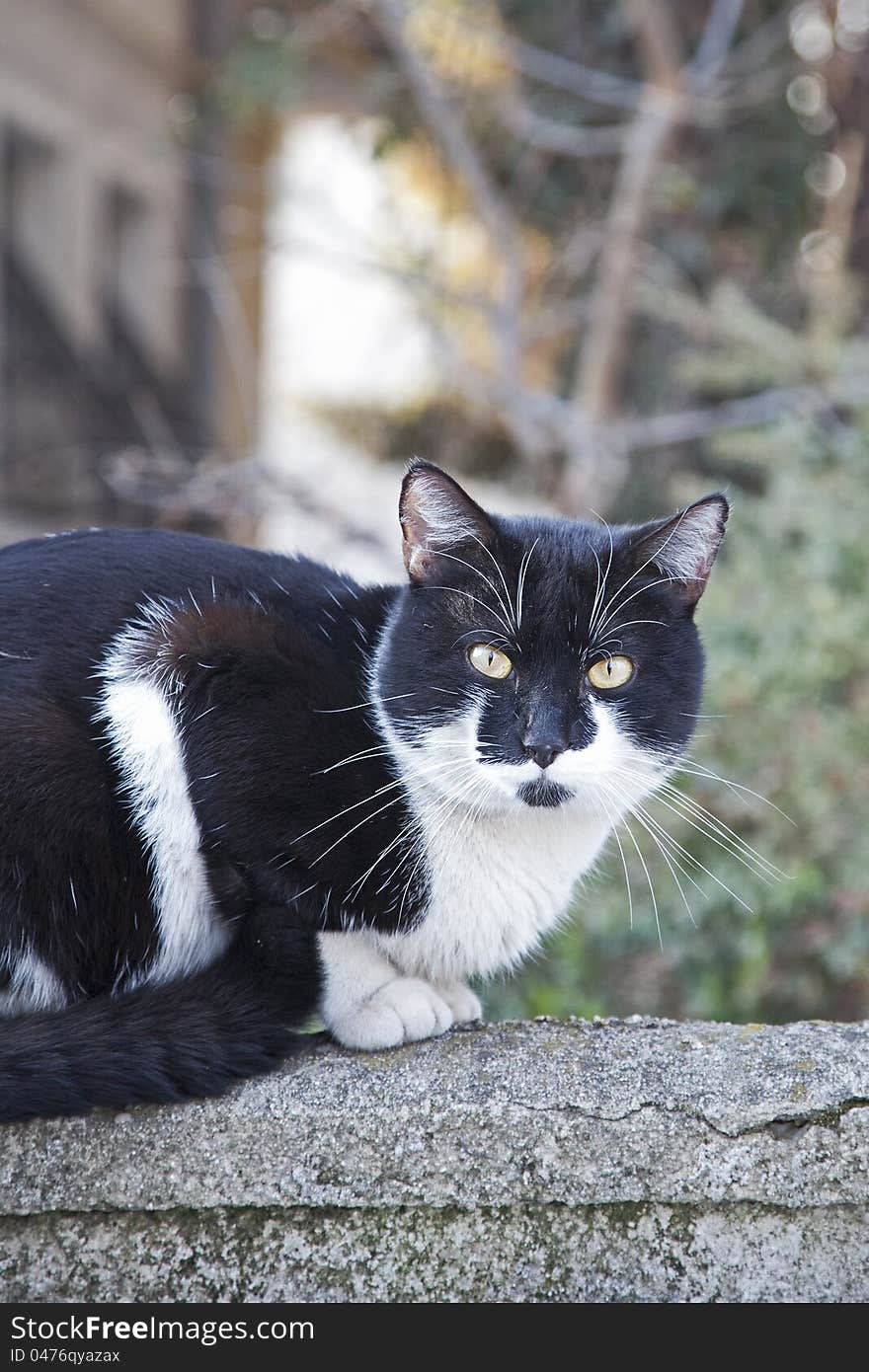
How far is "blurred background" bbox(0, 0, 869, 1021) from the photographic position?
3.22 metres

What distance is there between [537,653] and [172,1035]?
612mm

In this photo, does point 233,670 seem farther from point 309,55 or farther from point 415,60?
point 309,55

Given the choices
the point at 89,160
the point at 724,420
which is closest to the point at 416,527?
the point at 724,420

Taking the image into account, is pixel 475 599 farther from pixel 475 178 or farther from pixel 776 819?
pixel 475 178

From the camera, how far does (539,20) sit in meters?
6.03

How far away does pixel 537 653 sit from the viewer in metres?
1.66

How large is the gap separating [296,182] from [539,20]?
1.87 m

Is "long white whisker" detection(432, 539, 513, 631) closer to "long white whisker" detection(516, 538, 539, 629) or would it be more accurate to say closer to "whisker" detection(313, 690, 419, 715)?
"long white whisker" detection(516, 538, 539, 629)

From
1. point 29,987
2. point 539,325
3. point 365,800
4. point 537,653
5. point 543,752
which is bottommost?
point 29,987

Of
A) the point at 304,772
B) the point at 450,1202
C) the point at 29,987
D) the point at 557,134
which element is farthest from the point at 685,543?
the point at 557,134

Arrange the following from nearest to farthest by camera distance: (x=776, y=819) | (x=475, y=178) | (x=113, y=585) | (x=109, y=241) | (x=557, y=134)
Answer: (x=113, y=585) → (x=776, y=819) → (x=475, y=178) → (x=557, y=134) → (x=109, y=241)

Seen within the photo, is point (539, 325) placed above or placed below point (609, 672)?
above

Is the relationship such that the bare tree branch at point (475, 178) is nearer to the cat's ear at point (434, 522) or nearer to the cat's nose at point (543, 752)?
the cat's ear at point (434, 522)

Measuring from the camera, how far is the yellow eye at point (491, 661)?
5.47 ft
